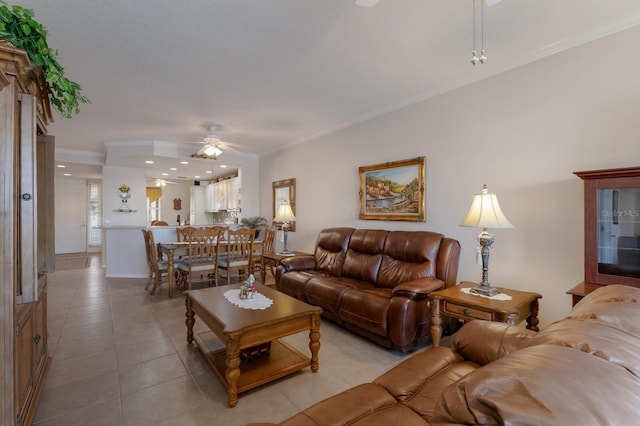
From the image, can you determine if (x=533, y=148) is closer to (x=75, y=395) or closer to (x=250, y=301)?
(x=250, y=301)

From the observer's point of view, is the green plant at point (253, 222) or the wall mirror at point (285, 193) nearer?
the wall mirror at point (285, 193)

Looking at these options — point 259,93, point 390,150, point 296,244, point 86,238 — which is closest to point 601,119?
point 390,150

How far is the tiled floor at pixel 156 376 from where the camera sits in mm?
1833

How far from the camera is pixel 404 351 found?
2.54 metres

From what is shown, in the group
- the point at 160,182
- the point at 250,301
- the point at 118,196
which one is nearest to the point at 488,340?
the point at 250,301

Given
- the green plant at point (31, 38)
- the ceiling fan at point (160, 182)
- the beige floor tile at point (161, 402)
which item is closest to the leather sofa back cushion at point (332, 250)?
the beige floor tile at point (161, 402)

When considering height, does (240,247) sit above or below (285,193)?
below

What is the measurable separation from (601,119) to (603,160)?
0.32m

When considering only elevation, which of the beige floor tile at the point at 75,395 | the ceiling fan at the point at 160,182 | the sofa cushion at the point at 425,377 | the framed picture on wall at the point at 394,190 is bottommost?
Result: the beige floor tile at the point at 75,395

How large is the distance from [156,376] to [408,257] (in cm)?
253

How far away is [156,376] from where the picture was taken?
2236 mm

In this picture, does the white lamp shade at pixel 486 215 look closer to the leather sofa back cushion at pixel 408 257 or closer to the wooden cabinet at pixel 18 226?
the leather sofa back cushion at pixel 408 257

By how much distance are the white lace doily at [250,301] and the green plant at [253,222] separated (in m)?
3.82

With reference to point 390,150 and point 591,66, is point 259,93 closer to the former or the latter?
point 390,150
